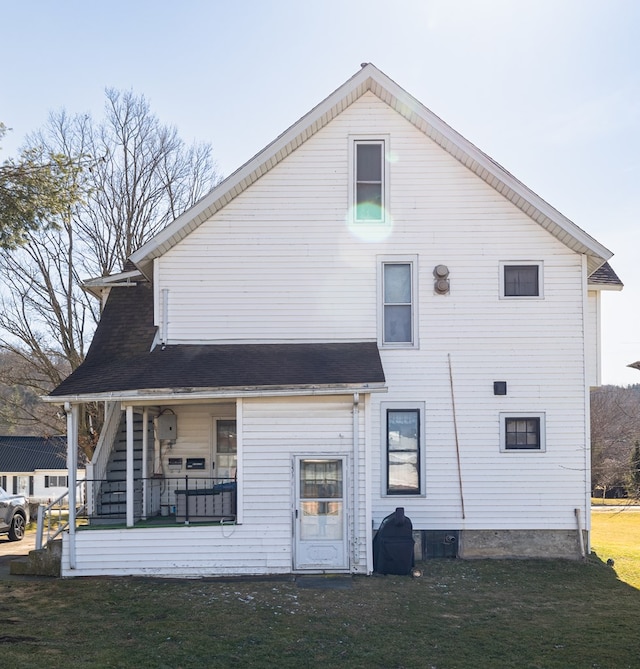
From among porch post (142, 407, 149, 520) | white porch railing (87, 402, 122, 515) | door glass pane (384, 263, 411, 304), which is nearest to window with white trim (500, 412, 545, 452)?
door glass pane (384, 263, 411, 304)

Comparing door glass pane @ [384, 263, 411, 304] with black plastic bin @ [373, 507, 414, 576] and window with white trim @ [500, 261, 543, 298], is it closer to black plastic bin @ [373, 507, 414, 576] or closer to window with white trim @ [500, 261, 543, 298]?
window with white trim @ [500, 261, 543, 298]

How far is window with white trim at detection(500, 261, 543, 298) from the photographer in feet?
47.9

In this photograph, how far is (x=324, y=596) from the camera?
11.0 metres

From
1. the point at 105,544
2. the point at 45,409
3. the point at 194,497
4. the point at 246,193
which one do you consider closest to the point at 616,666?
the point at 194,497

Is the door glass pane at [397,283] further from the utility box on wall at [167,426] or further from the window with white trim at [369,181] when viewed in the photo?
the utility box on wall at [167,426]

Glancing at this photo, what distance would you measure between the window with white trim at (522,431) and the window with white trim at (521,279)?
2403 millimetres

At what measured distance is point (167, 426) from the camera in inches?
606

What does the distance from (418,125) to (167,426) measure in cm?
807

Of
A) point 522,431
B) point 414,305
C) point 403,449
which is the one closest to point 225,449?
point 403,449

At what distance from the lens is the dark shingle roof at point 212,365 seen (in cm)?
1254

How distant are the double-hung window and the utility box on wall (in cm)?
450

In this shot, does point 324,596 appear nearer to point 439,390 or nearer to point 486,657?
point 486,657

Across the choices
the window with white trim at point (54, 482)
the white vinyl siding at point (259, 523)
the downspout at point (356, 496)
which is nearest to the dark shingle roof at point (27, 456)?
the window with white trim at point (54, 482)

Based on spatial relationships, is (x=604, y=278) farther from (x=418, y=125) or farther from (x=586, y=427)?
(x=418, y=125)
